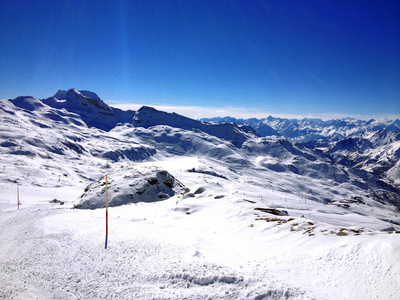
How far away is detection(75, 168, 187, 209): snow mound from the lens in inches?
1194

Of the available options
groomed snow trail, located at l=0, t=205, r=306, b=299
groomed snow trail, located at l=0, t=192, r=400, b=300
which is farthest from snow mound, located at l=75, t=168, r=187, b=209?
groomed snow trail, located at l=0, t=205, r=306, b=299

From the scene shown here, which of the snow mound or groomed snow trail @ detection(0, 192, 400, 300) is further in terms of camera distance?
the snow mound

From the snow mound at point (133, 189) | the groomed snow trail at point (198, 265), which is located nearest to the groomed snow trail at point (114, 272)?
the groomed snow trail at point (198, 265)

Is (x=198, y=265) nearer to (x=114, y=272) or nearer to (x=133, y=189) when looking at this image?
(x=114, y=272)

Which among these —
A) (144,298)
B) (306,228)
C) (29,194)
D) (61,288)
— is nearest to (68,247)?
(61,288)

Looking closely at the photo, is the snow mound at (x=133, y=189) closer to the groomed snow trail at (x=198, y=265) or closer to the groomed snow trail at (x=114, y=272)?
the groomed snow trail at (x=198, y=265)

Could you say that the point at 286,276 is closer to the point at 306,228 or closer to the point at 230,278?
the point at 230,278

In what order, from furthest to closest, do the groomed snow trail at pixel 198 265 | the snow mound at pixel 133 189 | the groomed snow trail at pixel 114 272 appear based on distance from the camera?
the snow mound at pixel 133 189
the groomed snow trail at pixel 114 272
the groomed snow trail at pixel 198 265

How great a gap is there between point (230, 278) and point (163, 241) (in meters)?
6.91

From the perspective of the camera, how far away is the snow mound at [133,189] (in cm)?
3032

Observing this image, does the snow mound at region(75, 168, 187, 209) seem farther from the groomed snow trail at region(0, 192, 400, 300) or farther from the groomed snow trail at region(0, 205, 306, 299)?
the groomed snow trail at region(0, 205, 306, 299)

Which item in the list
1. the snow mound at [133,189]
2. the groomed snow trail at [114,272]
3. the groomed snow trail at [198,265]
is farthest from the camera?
the snow mound at [133,189]

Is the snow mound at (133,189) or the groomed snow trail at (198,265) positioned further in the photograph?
the snow mound at (133,189)

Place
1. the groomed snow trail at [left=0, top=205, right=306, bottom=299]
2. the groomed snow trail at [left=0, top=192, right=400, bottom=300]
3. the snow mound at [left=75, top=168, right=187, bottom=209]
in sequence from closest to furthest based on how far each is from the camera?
the groomed snow trail at [left=0, top=192, right=400, bottom=300], the groomed snow trail at [left=0, top=205, right=306, bottom=299], the snow mound at [left=75, top=168, right=187, bottom=209]
